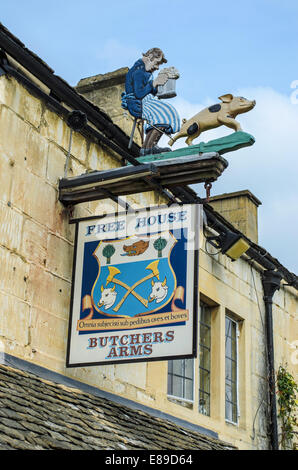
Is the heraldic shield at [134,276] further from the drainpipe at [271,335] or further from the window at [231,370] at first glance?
the drainpipe at [271,335]

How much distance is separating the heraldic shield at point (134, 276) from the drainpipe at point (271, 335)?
5524 millimetres

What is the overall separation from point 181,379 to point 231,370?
164cm

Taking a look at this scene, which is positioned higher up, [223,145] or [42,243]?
[223,145]

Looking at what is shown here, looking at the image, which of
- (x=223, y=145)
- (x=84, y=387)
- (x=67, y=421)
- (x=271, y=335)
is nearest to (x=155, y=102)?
(x=223, y=145)

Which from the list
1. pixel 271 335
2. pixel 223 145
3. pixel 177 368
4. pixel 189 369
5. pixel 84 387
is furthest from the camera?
pixel 271 335

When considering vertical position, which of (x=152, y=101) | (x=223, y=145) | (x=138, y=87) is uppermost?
(x=138, y=87)

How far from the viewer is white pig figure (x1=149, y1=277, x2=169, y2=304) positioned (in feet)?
27.8

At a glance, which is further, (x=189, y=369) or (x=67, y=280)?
(x=189, y=369)

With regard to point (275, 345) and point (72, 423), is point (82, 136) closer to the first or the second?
point (72, 423)

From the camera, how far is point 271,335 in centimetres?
1379

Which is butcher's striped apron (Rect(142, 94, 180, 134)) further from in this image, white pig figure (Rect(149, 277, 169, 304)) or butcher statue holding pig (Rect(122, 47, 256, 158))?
white pig figure (Rect(149, 277, 169, 304))

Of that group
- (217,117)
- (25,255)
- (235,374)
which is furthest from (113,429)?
(235,374)

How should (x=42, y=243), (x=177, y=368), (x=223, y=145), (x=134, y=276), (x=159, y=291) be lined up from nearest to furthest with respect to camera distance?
(x=159, y=291), (x=223, y=145), (x=134, y=276), (x=42, y=243), (x=177, y=368)

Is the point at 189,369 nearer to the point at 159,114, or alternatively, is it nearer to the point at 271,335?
the point at 271,335
